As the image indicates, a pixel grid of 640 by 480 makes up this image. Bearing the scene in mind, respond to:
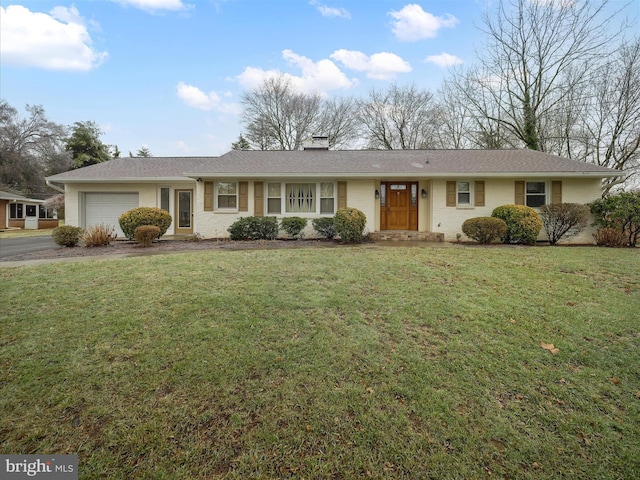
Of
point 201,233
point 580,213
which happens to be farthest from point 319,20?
point 580,213

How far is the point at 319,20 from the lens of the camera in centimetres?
1163

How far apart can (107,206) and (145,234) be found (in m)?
6.50

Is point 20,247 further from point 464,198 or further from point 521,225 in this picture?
point 521,225

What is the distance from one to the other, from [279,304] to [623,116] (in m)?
21.7

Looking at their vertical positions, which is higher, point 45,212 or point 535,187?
point 45,212

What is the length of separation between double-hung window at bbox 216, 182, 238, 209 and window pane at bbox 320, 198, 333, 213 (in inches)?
141

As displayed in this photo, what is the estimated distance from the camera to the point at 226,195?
485 inches

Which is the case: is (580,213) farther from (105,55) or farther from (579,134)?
(105,55)

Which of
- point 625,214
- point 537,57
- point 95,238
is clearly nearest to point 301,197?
point 95,238

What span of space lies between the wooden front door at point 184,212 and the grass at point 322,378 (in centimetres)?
903

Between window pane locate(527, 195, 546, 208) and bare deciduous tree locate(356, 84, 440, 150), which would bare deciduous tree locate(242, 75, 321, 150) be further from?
window pane locate(527, 195, 546, 208)

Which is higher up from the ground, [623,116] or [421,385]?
[623,116]

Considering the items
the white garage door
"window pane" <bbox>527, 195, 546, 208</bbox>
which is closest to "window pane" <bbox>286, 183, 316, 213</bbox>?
the white garage door

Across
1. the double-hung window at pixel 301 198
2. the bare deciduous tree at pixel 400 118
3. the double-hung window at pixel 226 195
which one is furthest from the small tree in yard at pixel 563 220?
the bare deciduous tree at pixel 400 118
